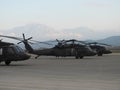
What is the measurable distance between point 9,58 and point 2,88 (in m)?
18.7

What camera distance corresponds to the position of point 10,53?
1278 inches

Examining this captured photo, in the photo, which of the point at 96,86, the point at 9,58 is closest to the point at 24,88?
the point at 96,86

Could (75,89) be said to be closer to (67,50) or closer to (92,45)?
(67,50)

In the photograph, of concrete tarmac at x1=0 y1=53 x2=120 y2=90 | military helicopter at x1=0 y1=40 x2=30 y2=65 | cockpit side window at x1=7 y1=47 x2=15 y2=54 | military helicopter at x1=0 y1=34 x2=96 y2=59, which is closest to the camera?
concrete tarmac at x1=0 y1=53 x2=120 y2=90

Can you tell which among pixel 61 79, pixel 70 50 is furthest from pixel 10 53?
pixel 70 50

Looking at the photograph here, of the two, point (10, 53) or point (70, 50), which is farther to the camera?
point (70, 50)

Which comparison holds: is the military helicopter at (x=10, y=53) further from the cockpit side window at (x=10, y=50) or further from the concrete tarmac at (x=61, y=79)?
the concrete tarmac at (x=61, y=79)

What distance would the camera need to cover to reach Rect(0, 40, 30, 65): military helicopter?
32.2 metres

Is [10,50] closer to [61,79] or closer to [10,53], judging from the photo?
[10,53]

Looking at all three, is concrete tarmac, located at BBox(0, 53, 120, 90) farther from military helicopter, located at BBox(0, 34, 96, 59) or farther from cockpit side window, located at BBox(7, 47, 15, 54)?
military helicopter, located at BBox(0, 34, 96, 59)

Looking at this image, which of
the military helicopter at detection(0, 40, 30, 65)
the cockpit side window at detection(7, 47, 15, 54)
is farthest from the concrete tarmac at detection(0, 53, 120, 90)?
the cockpit side window at detection(7, 47, 15, 54)

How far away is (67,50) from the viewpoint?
48.4m

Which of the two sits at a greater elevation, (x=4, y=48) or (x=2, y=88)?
(x=4, y=48)

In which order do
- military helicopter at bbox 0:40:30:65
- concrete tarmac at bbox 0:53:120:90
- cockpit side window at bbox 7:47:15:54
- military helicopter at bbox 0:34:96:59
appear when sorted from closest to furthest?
concrete tarmac at bbox 0:53:120:90
military helicopter at bbox 0:40:30:65
cockpit side window at bbox 7:47:15:54
military helicopter at bbox 0:34:96:59
